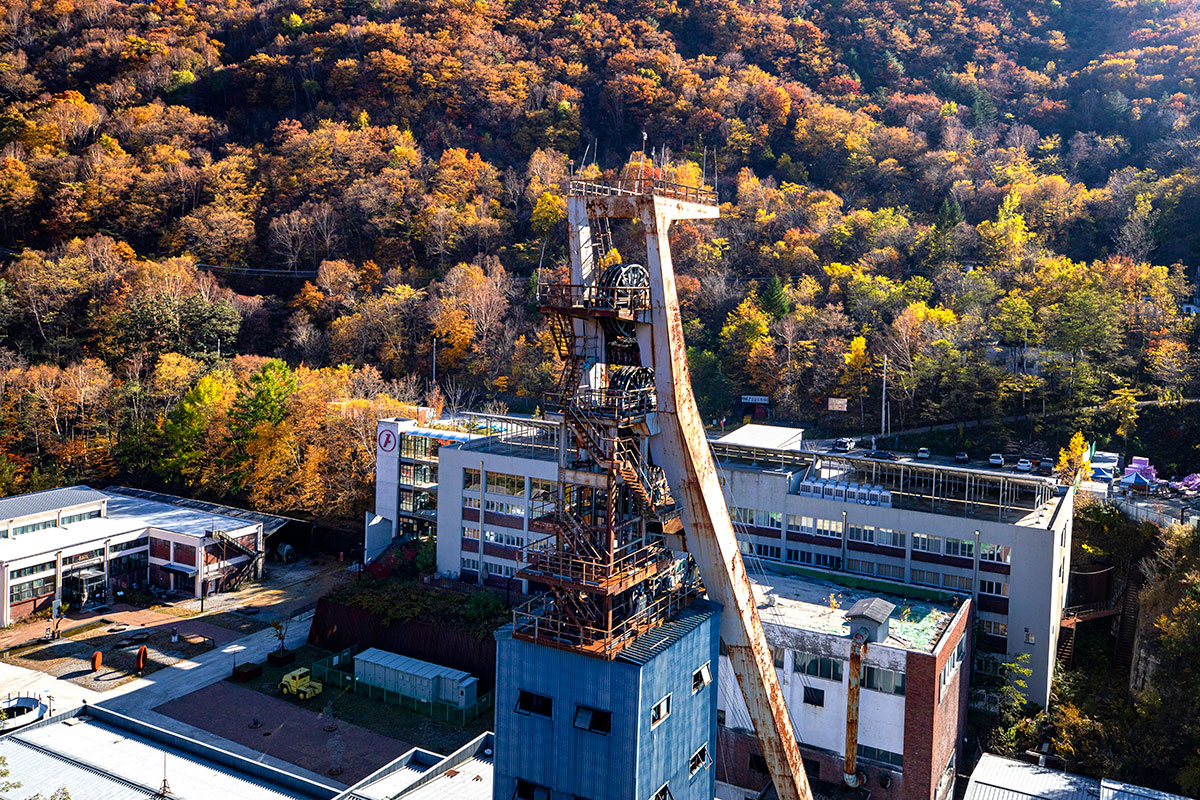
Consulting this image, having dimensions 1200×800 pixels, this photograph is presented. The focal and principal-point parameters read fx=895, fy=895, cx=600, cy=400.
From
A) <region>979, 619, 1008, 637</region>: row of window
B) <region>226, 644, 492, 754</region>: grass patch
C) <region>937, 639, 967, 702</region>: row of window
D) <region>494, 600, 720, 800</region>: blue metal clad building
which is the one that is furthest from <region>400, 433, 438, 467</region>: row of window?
<region>494, 600, 720, 800</region>: blue metal clad building

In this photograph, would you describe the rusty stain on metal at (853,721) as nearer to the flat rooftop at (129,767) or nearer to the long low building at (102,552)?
the flat rooftop at (129,767)

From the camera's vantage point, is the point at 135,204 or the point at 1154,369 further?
the point at 135,204

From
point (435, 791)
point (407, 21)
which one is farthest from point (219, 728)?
point (407, 21)

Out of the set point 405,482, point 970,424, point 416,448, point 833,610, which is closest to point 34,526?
point 405,482

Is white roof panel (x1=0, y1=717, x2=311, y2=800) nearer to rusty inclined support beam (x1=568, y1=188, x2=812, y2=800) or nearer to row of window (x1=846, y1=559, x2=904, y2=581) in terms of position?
rusty inclined support beam (x1=568, y1=188, x2=812, y2=800)

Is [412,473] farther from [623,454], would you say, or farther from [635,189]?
[635,189]

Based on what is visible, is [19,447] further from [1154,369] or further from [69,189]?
[1154,369]
